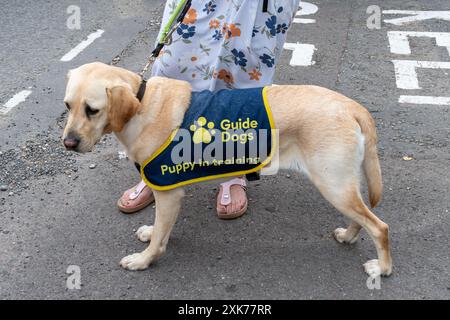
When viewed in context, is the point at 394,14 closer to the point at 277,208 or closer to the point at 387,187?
the point at 387,187

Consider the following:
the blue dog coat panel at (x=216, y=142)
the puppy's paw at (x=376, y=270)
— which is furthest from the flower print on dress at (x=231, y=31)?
the puppy's paw at (x=376, y=270)

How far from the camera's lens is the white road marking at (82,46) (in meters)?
5.77

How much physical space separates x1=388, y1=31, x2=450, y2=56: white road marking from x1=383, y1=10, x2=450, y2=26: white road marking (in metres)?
0.42

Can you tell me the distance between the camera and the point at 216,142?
2.70 m

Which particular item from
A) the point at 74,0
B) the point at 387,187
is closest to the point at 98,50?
the point at 74,0

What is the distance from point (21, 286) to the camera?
9.44 ft

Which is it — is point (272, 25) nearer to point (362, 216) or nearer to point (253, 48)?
point (253, 48)

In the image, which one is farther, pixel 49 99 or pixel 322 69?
pixel 322 69

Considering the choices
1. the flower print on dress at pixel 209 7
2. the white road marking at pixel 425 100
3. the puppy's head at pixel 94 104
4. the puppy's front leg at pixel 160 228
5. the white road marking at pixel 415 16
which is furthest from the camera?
the white road marking at pixel 415 16

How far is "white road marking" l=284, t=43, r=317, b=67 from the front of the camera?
18.9 ft

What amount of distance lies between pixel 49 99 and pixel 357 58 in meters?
3.47

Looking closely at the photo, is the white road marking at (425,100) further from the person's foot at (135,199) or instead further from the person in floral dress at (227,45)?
the person's foot at (135,199)

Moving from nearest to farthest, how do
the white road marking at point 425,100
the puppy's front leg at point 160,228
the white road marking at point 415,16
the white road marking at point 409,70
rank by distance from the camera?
the puppy's front leg at point 160,228
the white road marking at point 425,100
the white road marking at point 409,70
the white road marking at point 415,16

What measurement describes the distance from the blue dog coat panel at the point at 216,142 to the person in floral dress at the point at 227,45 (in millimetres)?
501
